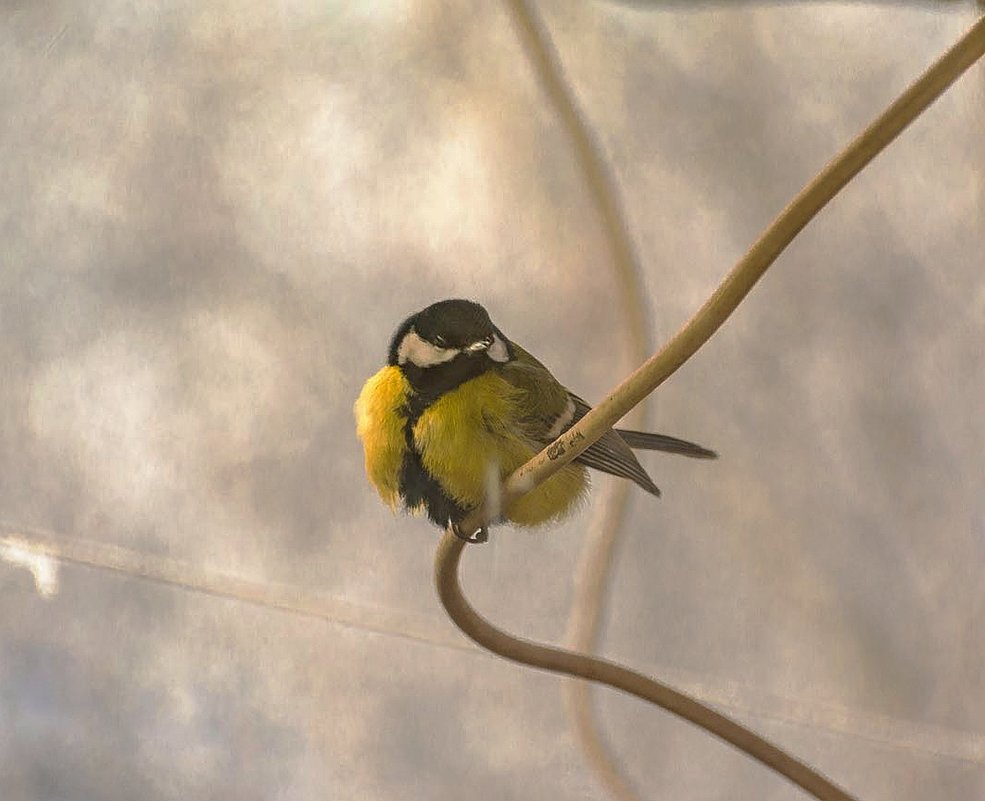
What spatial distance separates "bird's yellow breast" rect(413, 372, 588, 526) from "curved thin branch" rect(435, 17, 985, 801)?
0.03 metres

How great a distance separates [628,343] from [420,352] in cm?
20

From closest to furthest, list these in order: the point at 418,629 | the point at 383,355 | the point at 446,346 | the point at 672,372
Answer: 1. the point at 672,372
2. the point at 446,346
3. the point at 383,355
4. the point at 418,629

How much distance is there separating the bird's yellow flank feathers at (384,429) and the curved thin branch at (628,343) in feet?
0.51

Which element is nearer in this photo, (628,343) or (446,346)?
(446,346)

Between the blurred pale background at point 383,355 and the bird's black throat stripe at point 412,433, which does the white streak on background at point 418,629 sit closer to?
the blurred pale background at point 383,355

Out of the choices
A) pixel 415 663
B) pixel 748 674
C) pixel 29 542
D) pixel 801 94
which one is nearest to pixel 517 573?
pixel 415 663

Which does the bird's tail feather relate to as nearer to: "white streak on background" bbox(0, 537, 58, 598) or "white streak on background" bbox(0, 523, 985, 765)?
"white streak on background" bbox(0, 523, 985, 765)

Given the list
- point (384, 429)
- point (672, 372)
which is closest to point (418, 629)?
point (384, 429)

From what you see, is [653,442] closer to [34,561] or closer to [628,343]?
[628,343]

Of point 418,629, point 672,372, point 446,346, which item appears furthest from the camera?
point 418,629

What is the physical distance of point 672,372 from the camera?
1.13 feet

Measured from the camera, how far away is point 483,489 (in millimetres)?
528

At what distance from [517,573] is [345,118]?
0.33m

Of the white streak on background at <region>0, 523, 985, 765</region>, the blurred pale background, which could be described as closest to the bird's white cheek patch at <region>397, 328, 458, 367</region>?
the blurred pale background
